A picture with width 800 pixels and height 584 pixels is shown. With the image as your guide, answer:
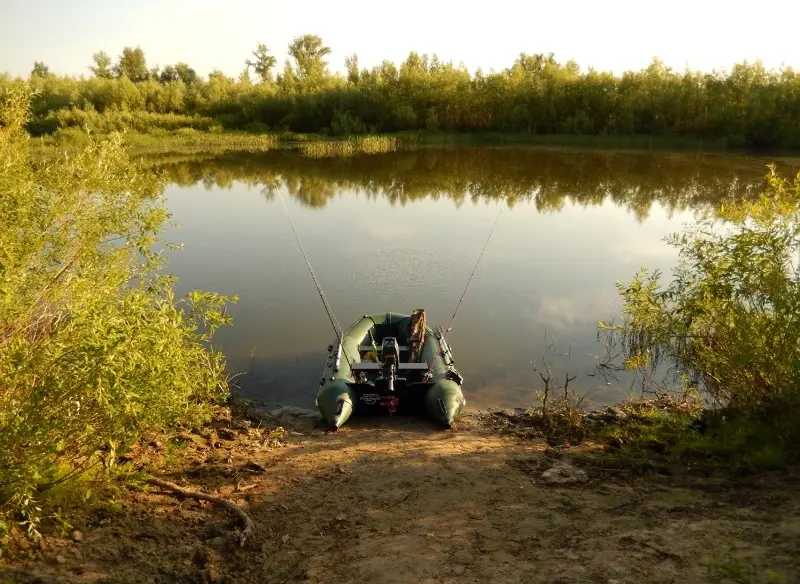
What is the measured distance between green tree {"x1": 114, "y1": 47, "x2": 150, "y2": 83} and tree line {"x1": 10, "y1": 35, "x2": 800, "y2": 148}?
18114 mm

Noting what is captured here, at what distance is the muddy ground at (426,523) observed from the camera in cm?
357

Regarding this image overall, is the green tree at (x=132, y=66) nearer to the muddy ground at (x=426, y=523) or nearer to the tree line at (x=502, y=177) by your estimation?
the tree line at (x=502, y=177)

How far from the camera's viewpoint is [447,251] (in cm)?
1425

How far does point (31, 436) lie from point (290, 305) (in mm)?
7239

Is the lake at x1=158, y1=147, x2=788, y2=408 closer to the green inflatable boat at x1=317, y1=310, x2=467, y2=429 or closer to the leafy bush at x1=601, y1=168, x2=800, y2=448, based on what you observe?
the green inflatable boat at x1=317, y1=310, x2=467, y2=429

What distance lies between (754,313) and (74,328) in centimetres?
569

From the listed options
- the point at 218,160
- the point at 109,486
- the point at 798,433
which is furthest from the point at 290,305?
the point at 218,160

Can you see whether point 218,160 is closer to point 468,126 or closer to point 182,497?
point 468,126

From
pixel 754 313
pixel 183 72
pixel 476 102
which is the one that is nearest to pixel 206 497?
pixel 754 313

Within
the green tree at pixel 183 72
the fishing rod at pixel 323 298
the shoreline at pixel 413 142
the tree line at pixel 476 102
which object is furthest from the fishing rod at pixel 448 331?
the green tree at pixel 183 72

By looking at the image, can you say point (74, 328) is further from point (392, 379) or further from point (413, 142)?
point (413, 142)

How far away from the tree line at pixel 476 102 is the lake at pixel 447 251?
9673mm

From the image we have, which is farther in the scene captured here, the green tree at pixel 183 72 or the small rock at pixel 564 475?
the green tree at pixel 183 72

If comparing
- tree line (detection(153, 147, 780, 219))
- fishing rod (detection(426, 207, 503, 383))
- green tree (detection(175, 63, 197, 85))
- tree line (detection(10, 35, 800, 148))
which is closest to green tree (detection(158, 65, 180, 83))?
green tree (detection(175, 63, 197, 85))
